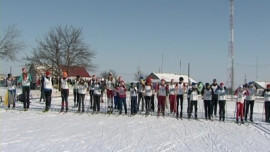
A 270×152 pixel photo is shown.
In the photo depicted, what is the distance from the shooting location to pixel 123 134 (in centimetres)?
1042

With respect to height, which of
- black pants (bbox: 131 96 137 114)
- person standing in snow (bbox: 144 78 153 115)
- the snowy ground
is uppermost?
person standing in snow (bbox: 144 78 153 115)

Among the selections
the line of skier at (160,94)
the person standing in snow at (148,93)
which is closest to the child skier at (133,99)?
the line of skier at (160,94)

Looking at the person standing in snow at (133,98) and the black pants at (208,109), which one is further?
the person standing in snow at (133,98)

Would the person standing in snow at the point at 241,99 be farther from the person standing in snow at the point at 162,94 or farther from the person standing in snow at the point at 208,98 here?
the person standing in snow at the point at 162,94

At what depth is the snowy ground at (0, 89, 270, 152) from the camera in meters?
8.60

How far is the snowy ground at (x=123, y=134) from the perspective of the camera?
8.60m

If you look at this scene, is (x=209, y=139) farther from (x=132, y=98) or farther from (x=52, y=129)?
(x=132, y=98)

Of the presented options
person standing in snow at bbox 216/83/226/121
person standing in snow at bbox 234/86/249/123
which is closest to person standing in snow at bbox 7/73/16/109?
person standing in snow at bbox 216/83/226/121

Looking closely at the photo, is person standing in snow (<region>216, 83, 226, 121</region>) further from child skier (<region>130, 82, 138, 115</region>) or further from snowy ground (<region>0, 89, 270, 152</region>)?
child skier (<region>130, 82, 138, 115</region>)

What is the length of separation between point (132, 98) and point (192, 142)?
22.8 feet

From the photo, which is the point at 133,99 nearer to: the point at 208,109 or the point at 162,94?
the point at 162,94

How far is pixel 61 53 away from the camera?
149 feet

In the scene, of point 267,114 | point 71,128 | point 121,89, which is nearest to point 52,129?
point 71,128

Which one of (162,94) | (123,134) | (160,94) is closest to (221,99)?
(162,94)
